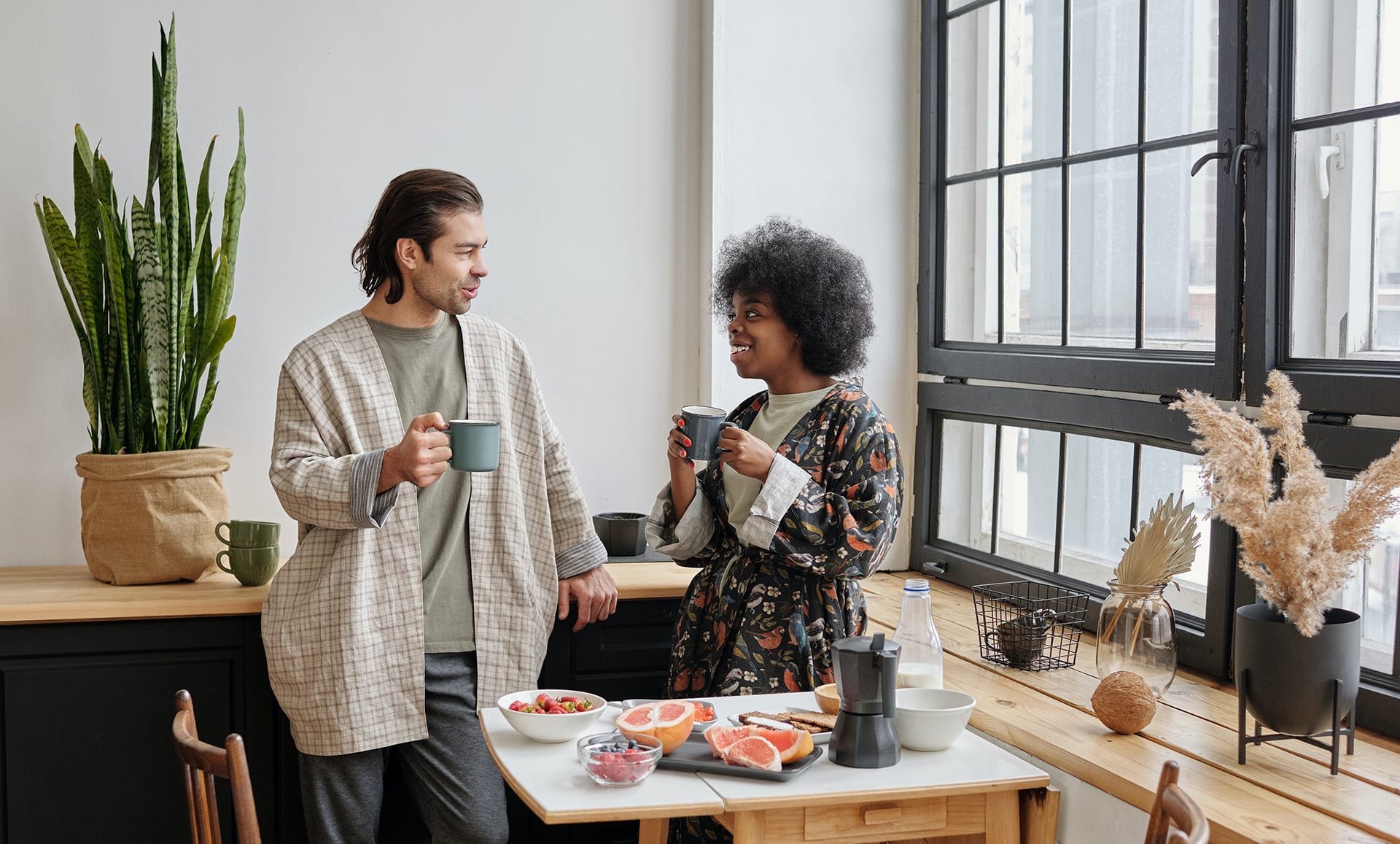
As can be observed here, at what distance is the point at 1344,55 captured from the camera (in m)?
2.25

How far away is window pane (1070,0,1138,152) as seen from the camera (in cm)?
280

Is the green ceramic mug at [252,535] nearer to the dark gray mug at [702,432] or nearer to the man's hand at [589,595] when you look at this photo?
the man's hand at [589,595]

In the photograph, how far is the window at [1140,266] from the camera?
7.29 ft

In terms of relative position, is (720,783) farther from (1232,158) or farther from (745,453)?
(1232,158)

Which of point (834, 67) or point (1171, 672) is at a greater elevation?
point (834, 67)

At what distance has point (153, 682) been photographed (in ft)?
8.76

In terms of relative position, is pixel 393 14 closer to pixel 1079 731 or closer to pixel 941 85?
pixel 941 85

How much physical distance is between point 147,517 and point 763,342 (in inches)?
57.6

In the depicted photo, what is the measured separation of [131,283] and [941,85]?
88.6 inches

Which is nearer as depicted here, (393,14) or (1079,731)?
(1079,731)

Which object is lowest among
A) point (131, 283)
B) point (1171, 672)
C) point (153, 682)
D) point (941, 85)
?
point (153, 682)

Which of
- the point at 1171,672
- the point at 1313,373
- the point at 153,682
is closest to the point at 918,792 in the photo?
the point at 1171,672

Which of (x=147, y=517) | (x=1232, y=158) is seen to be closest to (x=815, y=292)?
(x=1232, y=158)

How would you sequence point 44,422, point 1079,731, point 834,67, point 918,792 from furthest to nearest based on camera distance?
point 834,67
point 44,422
point 1079,731
point 918,792
